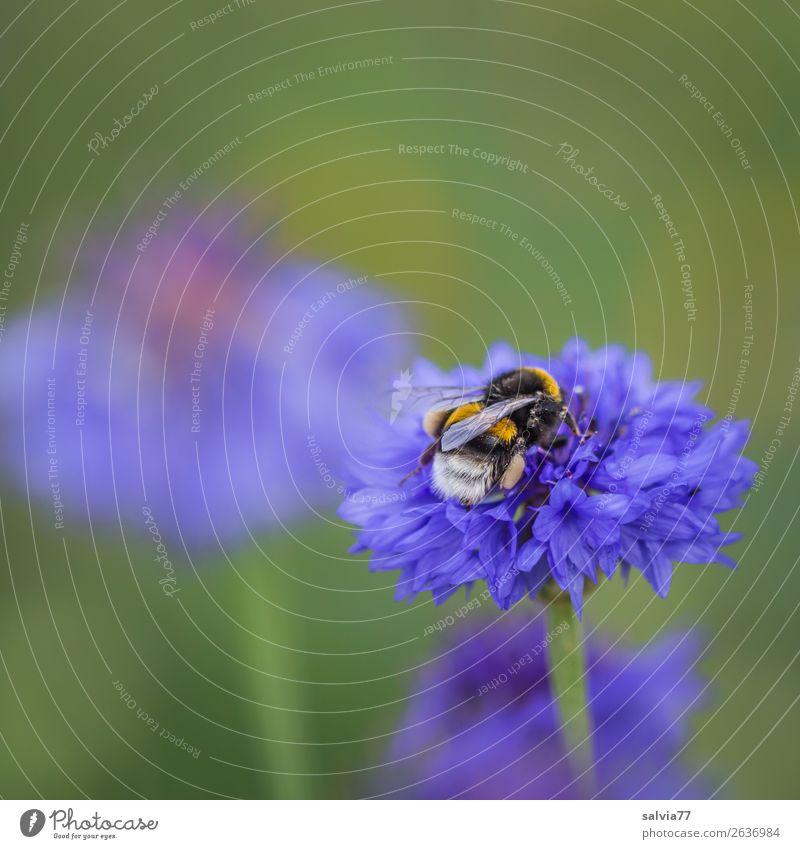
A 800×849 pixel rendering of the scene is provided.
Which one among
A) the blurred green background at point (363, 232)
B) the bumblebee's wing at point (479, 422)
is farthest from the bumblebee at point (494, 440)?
the blurred green background at point (363, 232)

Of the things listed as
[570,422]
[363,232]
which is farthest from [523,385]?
[363,232]

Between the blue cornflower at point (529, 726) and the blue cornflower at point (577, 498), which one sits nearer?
the blue cornflower at point (577, 498)

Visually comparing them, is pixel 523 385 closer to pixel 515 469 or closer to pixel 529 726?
pixel 515 469

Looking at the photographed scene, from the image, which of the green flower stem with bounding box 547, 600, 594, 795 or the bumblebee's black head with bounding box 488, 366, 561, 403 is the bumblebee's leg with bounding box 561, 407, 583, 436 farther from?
the green flower stem with bounding box 547, 600, 594, 795

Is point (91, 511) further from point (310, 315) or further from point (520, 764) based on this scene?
point (520, 764)

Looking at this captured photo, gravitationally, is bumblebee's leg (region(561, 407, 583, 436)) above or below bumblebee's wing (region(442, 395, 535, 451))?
below

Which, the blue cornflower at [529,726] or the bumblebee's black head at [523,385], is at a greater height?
the bumblebee's black head at [523,385]

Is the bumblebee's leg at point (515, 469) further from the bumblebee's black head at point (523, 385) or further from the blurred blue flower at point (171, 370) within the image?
the blurred blue flower at point (171, 370)

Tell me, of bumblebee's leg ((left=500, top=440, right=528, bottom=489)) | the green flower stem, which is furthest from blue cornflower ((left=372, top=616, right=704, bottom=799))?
bumblebee's leg ((left=500, top=440, right=528, bottom=489))
